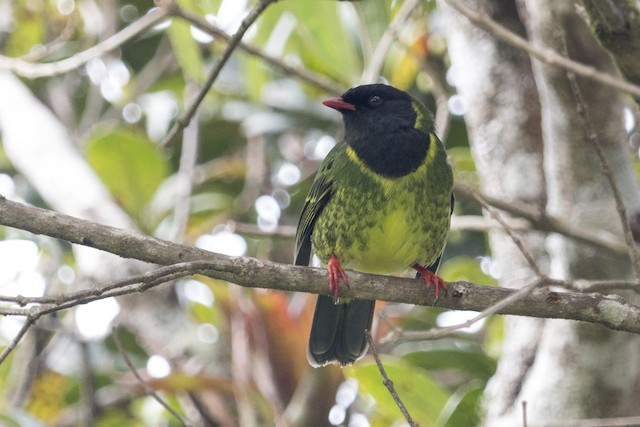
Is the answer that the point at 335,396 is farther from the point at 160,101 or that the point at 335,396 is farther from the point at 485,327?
the point at 160,101

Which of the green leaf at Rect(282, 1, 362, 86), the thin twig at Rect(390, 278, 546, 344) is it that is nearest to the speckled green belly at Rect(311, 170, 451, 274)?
the thin twig at Rect(390, 278, 546, 344)

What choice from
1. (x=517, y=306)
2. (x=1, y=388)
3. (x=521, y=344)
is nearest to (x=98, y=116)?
(x=1, y=388)

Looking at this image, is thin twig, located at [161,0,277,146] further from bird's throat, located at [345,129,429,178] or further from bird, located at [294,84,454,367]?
bird's throat, located at [345,129,429,178]

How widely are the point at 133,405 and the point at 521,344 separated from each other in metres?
2.55

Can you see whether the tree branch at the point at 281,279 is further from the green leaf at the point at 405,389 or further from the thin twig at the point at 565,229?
the green leaf at the point at 405,389

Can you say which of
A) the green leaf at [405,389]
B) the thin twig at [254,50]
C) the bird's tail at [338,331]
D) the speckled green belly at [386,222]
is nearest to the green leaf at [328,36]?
the thin twig at [254,50]

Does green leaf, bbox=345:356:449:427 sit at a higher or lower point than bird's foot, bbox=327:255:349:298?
lower

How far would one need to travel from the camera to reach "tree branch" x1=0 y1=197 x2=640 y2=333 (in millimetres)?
2545

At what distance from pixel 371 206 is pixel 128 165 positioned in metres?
2.05

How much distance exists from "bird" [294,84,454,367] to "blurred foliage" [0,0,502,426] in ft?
0.70

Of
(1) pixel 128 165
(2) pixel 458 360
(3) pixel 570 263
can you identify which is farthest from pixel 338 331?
(1) pixel 128 165

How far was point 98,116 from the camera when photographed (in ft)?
21.4

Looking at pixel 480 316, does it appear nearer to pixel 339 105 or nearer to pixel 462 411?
pixel 462 411

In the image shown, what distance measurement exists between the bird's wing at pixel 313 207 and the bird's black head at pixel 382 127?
0.63 ft
